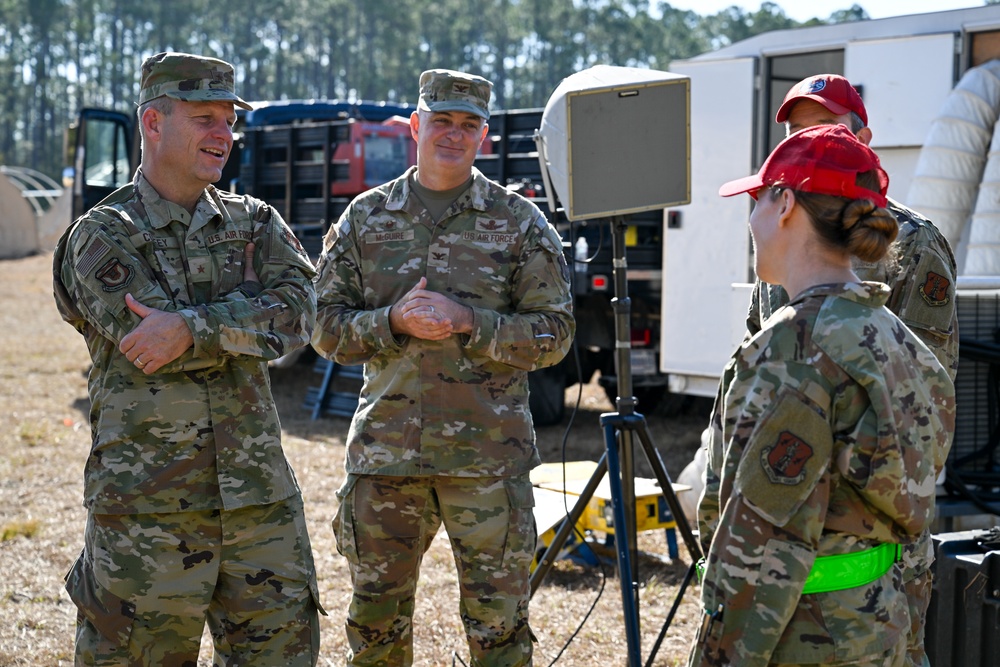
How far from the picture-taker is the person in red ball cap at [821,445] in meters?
1.81

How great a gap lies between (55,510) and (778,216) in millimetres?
5490

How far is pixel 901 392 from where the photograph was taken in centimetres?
184

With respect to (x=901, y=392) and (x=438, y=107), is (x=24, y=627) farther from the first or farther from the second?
(x=901, y=392)

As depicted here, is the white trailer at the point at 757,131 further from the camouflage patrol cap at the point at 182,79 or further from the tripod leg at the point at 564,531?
the camouflage patrol cap at the point at 182,79

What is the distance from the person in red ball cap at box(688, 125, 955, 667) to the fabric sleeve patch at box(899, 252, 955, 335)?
93 cm

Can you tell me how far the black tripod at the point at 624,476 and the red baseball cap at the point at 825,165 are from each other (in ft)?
5.79

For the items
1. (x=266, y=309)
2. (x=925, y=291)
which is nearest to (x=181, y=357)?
(x=266, y=309)

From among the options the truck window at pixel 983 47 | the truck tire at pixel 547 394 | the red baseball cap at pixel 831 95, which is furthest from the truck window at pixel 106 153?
the red baseball cap at pixel 831 95

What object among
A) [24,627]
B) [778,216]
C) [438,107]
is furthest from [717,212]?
[778,216]

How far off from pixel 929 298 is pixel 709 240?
440cm

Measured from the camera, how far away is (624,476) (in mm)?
3924

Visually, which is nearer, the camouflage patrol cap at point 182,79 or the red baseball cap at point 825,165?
the red baseball cap at point 825,165

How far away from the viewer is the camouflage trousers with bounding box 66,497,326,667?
2.68 meters

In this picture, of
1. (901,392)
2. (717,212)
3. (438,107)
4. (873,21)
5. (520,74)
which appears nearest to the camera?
(901,392)
